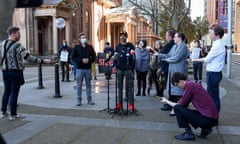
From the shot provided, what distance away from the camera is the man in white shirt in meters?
5.87

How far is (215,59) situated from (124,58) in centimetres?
222

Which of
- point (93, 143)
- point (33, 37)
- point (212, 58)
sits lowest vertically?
point (93, 143)

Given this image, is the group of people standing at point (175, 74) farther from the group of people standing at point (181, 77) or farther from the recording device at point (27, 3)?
the recording device at point (27, 3)

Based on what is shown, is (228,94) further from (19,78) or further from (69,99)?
(19,78)

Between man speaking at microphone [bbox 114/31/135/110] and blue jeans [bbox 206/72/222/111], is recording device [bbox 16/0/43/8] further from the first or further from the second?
man speaking at microphone [bbox 114/31/135/110]

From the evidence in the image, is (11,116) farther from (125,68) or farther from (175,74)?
(175,74)

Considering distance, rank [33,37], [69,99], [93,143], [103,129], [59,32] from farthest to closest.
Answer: [59,32], [33,37], [69,99], [103,129], [93,143]

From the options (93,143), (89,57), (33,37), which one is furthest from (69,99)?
(33,37)

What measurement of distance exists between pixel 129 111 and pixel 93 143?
7.58 ft

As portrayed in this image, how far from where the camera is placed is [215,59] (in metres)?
5.93

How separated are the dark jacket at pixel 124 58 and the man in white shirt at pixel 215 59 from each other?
6.16ft

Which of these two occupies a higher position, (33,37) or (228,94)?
(33,37)

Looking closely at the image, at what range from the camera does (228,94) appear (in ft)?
33.5

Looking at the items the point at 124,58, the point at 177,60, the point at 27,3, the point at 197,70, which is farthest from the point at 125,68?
the point at 197,70
